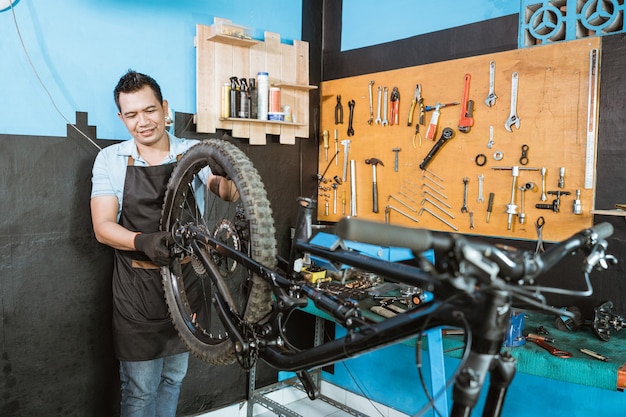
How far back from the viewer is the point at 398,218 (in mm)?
2867

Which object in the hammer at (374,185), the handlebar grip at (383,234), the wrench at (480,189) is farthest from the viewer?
the hammer at (374,185)

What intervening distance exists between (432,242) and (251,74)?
7.38 feet

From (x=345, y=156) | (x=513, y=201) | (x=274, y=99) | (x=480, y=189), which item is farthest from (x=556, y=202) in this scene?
(x=274, y=99)

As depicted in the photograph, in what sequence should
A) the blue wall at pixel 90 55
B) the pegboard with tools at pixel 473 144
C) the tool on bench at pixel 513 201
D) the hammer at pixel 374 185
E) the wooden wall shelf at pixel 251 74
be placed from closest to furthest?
the blue wall at pixel 90 55 < the pegboard with tools at pixel 473 144 < the tool on bench at pixel 513 201 < the wooden wall shelf at pixel 251 74 < the hammer at pixel 374 185

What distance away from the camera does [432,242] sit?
79cm

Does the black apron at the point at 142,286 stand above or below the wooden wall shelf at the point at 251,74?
below

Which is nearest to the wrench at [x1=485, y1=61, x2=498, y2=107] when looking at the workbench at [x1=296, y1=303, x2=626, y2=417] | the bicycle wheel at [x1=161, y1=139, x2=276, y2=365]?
the workbench at [x1=296, y1=303, x2=626, y2=417]

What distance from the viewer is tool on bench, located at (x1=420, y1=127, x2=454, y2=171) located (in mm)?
2590

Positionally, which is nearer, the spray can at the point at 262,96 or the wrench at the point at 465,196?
the wrench at the point at 465,196

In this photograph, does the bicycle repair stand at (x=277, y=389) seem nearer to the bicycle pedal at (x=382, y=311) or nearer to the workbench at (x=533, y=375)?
the workbench at (x=533, y=375)

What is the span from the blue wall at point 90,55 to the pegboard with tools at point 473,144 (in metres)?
0.99

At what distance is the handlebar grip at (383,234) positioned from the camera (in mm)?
758

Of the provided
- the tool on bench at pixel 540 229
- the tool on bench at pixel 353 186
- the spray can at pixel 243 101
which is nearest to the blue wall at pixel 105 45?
the spray can at pixel 243 101

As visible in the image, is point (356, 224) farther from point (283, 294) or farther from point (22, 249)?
point (22, 249)
